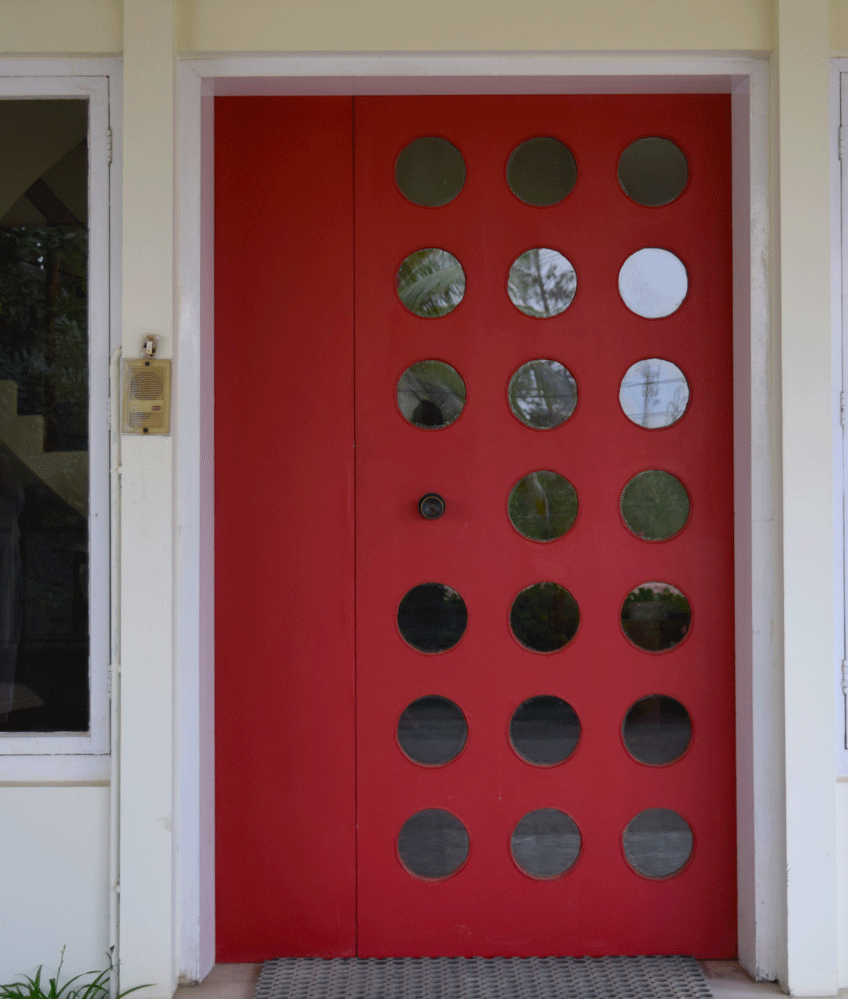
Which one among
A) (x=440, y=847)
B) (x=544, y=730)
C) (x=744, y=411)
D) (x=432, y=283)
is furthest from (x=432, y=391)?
(x=440, y=847)

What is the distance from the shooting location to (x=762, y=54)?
7.25 feet

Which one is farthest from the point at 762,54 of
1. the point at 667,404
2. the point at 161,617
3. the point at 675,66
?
the point at 161,617

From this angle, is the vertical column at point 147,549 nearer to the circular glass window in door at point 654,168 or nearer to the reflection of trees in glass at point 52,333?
the reflection of trees in glass at point 52,333

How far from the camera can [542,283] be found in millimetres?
2395

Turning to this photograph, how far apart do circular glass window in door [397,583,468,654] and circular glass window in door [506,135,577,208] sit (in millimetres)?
1163

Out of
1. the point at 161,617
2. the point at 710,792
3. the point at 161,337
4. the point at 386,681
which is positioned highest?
the point at 161,337

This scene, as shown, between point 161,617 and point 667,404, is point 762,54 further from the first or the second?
point 161,617

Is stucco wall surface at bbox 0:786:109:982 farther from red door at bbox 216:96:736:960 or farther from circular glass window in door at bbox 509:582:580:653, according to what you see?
circular glass window in door at bbox 509:582:580:653

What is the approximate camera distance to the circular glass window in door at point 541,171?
2396 millimetres

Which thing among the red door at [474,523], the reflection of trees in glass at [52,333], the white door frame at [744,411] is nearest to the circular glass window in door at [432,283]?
the red door at [474,523]

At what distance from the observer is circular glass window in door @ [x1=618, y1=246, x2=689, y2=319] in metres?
2.40

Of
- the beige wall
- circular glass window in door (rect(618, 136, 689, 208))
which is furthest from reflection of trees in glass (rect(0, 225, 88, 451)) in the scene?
circular glass window in door (rect(618, 136, 689, 208))

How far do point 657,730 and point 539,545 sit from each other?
635mm

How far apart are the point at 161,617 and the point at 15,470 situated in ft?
2.00
